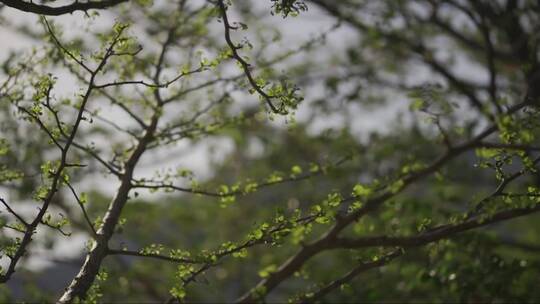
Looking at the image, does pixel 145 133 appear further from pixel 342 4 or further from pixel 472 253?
pixel 342 4

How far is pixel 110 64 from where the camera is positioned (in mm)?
3949

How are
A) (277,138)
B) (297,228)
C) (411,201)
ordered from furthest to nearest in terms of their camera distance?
(277,138) < (411,201) < (297,228)

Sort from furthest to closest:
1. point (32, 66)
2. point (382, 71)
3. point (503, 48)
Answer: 1. point (382, 71)
2. point (503, 48)
3. point (32, 66)

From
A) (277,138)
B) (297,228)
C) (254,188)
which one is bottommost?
(297,228)

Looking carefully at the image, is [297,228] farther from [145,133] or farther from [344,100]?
[344,100]

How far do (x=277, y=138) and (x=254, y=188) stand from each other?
6652 millimetres

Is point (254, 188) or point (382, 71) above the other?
point (382, 71)

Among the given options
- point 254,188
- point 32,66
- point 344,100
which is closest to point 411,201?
point 254,188

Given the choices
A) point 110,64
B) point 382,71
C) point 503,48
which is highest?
point 382,71

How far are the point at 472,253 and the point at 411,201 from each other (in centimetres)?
70

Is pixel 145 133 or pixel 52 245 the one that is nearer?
pixel 145 133

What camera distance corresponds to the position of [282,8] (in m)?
2.50

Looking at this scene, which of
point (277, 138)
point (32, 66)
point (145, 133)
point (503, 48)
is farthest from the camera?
point (277, 138)

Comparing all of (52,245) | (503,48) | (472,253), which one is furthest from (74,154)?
(503,48)
